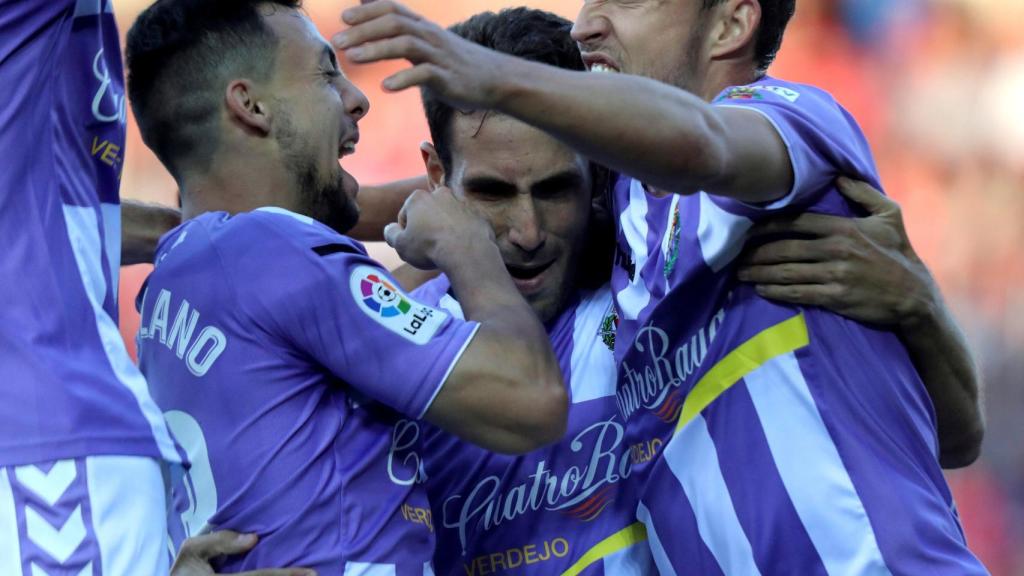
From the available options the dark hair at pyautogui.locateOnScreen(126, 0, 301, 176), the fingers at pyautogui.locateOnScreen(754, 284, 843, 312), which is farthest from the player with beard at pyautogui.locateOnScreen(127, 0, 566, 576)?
the fingers at pyautogui.locateOnScreen(754, 284, 843, 312)

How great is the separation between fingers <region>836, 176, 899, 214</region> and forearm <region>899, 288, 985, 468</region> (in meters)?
0.21

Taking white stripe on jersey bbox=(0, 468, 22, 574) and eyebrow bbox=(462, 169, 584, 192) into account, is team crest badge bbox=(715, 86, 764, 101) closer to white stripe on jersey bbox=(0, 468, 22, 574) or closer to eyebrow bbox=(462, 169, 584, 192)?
eyebrow bbox=(462, 169, 584, 192)

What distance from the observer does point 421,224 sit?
2.74 meters

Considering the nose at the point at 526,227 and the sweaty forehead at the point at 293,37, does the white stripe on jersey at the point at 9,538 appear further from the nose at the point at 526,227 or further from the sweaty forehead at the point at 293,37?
the nose at the point at 526,227

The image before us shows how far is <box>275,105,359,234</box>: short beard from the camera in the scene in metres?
2.79

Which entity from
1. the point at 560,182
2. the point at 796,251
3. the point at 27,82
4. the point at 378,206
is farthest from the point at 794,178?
the point at 378,206

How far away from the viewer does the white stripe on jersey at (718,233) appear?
2.37 m

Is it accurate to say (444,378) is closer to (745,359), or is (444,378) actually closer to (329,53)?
(745,359)

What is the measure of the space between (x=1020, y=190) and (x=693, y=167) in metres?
5.96

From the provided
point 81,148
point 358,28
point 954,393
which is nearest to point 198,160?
point 81,148

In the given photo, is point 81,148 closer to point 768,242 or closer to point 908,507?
point 768,242

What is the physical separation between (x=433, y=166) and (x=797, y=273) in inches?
51.4

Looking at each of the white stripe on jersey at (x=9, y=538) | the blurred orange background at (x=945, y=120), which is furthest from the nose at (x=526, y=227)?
the blurred orange background at (x=945, y=120)

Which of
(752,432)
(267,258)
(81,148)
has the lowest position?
(752,432)
